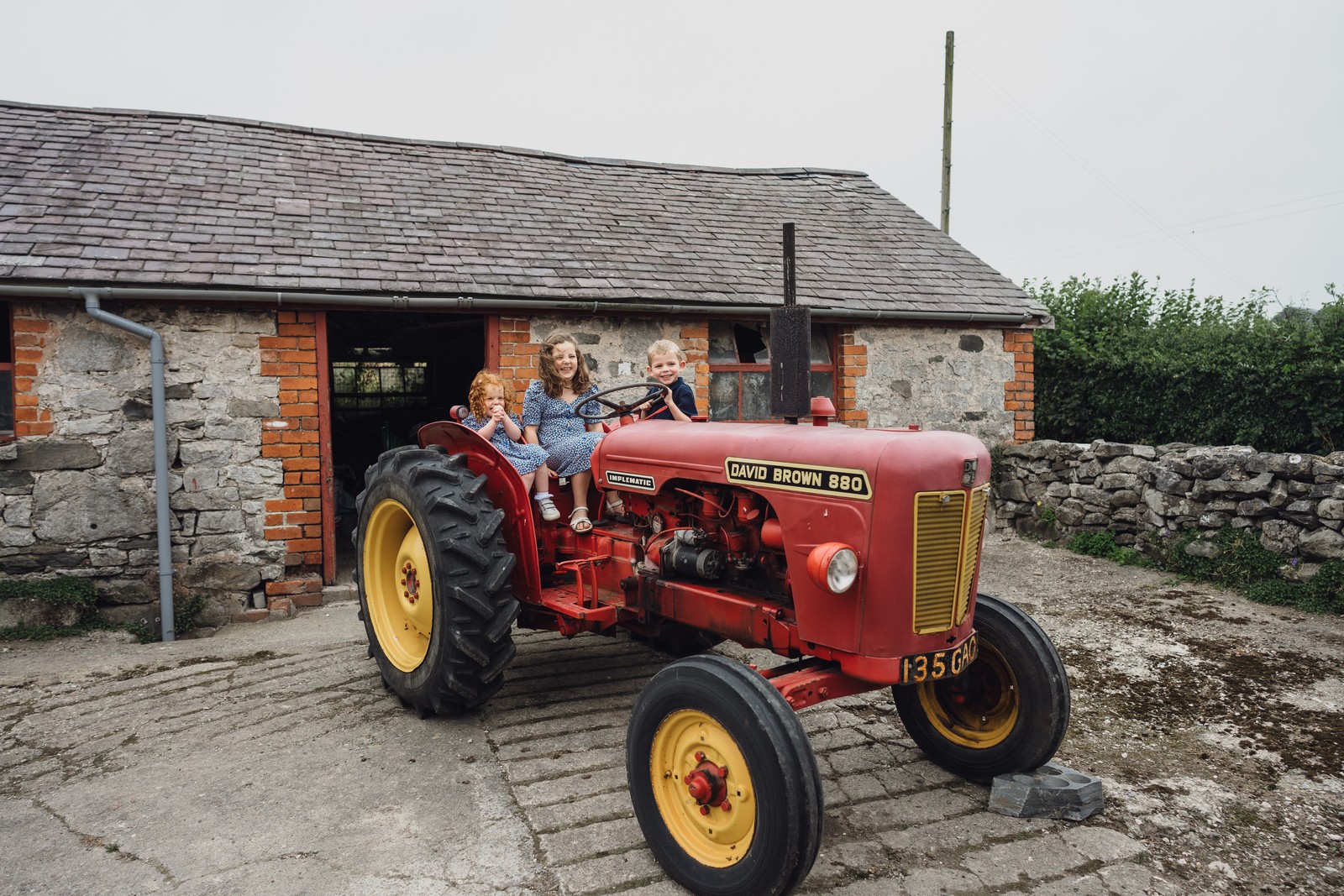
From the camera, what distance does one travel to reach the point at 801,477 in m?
2.69

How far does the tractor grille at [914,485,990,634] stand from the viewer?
2.55 meters

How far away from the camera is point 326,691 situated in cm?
421

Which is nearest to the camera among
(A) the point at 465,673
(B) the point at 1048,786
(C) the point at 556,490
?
(B) the point at 1048,786

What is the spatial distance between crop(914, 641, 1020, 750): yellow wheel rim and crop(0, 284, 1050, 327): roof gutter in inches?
167

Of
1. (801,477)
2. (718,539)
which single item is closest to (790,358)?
(801,477)

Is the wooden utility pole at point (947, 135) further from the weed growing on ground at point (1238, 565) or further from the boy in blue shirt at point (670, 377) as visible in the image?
the boy in blue shirt at point (670, 377)

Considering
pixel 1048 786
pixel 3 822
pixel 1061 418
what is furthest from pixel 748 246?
pixel 3 822

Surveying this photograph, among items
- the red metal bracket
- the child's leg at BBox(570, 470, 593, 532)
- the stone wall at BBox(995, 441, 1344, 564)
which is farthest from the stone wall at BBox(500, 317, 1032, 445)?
the red metal bracket

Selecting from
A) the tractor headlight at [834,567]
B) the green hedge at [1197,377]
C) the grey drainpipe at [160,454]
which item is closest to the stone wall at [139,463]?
the grey drainpipe at [160,454]

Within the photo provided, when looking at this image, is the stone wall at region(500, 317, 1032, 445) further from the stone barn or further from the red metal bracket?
the red metal bracket

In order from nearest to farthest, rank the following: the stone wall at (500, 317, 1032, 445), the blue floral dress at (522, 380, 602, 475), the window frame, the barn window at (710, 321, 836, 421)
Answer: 1. the blue floral dress at (522, 380, 602, 475)
2. the window frame
3. the stone wall at (500, 317, 1032, 445)
4. the barn window at (710, 321, 836, 421)

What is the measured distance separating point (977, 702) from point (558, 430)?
84.9 inches

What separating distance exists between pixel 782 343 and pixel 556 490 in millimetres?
1503

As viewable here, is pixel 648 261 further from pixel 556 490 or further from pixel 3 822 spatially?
pixel 3 822
